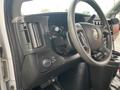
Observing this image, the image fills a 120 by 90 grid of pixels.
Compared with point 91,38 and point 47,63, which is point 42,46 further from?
point 91,38

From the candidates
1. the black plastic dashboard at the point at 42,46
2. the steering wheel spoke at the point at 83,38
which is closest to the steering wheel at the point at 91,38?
the steering wheel spoke at the point at 83,38

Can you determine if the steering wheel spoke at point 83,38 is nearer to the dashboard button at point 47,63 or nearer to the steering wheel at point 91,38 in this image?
the steering wheel at point 91,38

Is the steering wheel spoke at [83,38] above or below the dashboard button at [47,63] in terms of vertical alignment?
above

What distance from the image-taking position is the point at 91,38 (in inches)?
60.7

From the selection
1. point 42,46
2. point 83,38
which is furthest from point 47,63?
point 83,38

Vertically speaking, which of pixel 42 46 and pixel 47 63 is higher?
pixel 42 46

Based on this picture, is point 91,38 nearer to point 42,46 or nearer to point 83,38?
point 83,38

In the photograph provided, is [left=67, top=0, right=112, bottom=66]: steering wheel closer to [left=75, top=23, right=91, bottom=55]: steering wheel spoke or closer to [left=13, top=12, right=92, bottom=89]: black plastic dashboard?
[left=75, top=23, right=91, bottom=55]: steering wheel spoke

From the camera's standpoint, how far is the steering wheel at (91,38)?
132 cm

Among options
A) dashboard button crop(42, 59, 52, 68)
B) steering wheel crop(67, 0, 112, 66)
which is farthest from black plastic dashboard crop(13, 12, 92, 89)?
steering wheel crop(67, 0, 112, 66)

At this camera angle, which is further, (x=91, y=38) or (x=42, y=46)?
(x=91, y=38)

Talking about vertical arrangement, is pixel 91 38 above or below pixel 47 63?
above

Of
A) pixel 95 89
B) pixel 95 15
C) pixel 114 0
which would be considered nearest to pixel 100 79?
pixel 95 89

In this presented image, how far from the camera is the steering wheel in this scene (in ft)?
4.33
